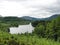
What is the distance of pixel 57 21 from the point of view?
176ft

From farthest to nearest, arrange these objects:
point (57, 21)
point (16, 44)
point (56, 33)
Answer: point (57, 21)
point (56, 33)
point (16, 44)

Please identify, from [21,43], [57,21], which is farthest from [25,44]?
[57,21]

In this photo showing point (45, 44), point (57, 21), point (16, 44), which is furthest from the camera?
point (57, 21)

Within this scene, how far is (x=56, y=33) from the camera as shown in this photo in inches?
1983

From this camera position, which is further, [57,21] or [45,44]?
[57,21]

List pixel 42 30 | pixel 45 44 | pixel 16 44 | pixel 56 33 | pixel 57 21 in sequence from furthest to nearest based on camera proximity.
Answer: pixel 42 30
pixel 57 21
pixel 56 33
pixel 45 44
pixel 16 44

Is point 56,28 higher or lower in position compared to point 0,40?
lower

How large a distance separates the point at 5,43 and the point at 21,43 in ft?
2.23

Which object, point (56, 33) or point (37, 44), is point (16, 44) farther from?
point (56, 33)

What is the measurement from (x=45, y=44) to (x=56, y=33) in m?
42.3

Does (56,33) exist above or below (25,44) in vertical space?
below

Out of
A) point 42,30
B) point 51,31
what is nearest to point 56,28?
point 51,31

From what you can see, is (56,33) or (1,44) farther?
(56,33)

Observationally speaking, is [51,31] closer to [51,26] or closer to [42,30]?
[51,26]
